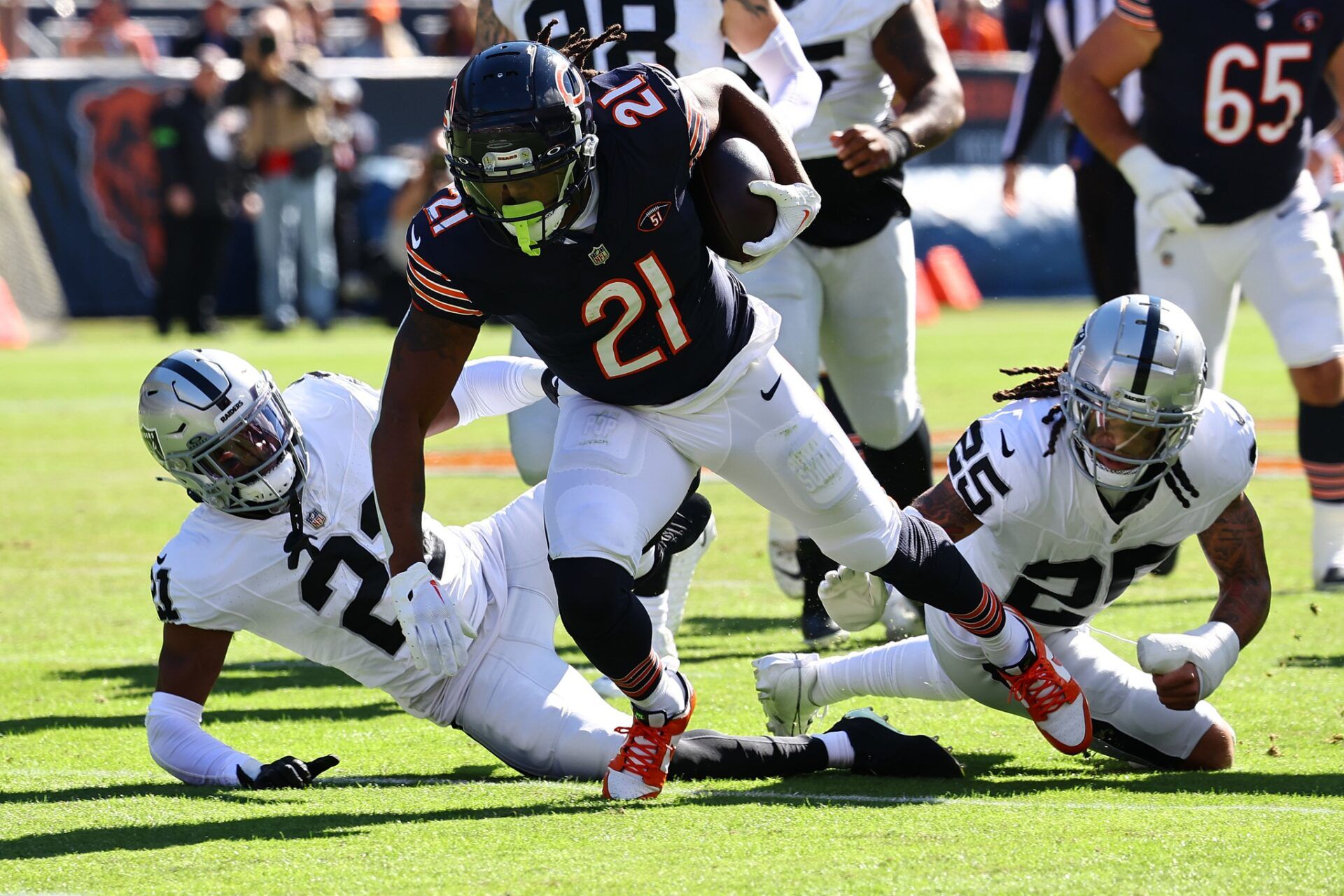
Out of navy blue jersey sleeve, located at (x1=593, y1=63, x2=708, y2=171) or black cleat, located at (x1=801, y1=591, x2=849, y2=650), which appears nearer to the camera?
navy blue jersey sleeve, located at (x1=593, y1=63, x2=708, y2=171)

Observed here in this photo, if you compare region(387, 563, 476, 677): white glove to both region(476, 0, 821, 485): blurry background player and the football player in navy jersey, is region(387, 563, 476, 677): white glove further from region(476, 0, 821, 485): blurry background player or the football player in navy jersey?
region(476, 0, 821, 485): blurry background player

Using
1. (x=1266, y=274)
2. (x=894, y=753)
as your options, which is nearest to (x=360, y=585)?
(x=894, y=753)

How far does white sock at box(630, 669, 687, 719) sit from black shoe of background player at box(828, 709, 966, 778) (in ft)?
1.45

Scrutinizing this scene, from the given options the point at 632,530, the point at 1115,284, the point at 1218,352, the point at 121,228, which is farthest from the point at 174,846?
the point at 121,228

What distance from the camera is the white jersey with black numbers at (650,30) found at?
5.11 m

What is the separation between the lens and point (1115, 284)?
684cm

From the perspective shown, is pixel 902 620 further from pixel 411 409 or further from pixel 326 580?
pixel 411 409

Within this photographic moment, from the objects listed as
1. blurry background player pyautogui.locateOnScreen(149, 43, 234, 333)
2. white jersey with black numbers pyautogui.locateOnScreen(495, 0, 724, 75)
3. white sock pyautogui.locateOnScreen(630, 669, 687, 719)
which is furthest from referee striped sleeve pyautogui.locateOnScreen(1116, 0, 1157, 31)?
blurry background player pyautogui.locateOnScreen(149, 43, 234, 333)

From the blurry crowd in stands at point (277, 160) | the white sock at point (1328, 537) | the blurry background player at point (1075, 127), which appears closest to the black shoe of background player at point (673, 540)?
the white sock at point (1328, 537)

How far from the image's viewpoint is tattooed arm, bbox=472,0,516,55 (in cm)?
523

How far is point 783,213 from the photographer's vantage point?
12.7 ft

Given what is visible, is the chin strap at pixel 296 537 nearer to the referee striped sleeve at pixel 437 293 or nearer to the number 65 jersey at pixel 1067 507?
the referee striped sleeve at pixel 437 293

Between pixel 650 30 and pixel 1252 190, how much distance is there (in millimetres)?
2123

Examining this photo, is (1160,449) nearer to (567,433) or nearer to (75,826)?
(567,433)
